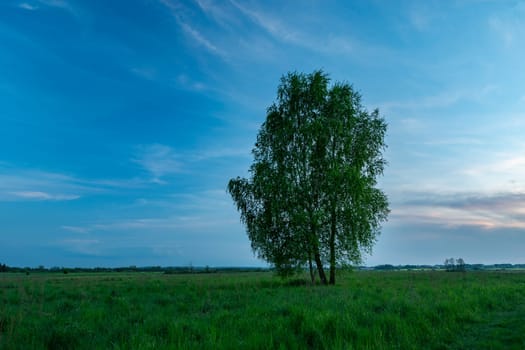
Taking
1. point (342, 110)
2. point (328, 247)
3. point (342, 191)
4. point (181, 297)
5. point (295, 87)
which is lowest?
point (181, 297)

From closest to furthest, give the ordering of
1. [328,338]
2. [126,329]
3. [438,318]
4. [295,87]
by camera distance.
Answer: [328,338] → [126,329] → [438,318] → [295,87]

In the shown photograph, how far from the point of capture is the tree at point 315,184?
1136 inches

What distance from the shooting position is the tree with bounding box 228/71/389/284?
28.8 m

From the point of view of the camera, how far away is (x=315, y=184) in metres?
29.8

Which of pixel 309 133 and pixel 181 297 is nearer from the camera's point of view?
pixel 181 297

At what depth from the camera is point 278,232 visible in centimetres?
2962

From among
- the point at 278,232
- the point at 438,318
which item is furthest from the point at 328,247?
the point at 438,318

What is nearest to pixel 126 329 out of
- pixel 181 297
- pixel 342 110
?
pixel 181 297

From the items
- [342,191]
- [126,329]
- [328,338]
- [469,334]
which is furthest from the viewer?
[342,191]

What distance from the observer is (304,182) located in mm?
29938

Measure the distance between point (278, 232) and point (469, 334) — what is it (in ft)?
64.3

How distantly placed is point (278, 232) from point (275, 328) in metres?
19.8

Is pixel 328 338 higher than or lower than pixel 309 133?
lower

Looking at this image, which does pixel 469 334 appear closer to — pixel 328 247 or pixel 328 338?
pixel 328 338
